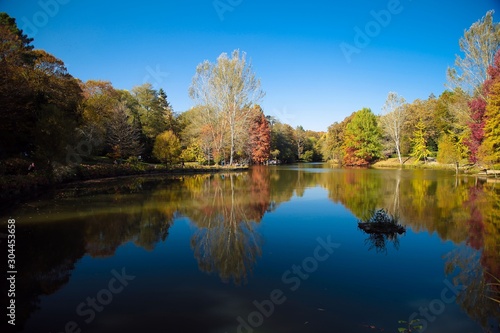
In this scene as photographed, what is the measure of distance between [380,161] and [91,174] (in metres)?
52.4

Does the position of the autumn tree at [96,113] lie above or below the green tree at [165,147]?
above

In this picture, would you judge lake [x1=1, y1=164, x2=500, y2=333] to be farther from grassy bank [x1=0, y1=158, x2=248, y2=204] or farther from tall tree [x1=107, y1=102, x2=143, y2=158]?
tall tree [x1=107, y1=102, x2=143, y2=158]

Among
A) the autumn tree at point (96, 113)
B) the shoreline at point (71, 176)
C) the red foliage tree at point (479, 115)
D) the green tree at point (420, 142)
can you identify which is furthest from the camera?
the green tree at point (420, 142)

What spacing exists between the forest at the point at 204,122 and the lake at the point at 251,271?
10762 millimetres

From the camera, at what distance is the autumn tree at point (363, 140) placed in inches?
2281

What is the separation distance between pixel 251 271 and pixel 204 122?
128 feet

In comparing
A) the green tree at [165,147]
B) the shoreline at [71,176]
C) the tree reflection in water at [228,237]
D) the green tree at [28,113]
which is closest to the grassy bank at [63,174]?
the shoreline at [71,176]

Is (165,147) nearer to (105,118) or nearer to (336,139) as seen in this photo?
(105,118)

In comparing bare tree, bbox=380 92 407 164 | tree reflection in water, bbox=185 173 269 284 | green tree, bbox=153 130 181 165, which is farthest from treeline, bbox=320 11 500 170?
green tree, bbox=153 130 181 165

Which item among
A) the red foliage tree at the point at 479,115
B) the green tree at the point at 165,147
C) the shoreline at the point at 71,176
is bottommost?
the shoreline at the point at 71,176

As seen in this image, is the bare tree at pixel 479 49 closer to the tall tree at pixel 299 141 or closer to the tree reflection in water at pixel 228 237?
the tree reflection in water at pixel 228 237

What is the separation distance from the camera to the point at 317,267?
6.77 metres

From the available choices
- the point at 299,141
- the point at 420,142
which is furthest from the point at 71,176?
the point at 299,141

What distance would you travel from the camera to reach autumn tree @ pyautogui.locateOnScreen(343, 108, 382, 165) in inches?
2281
